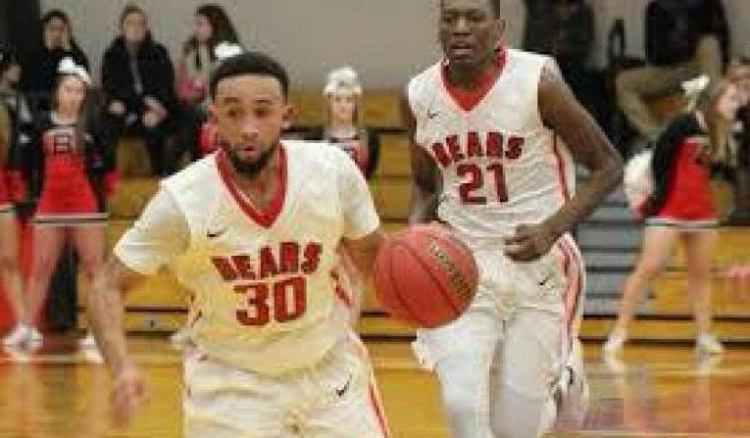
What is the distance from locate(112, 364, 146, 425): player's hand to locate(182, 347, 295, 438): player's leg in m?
0.31

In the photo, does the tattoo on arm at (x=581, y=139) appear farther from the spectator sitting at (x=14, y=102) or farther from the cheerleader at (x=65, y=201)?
the spectator sitting at (x=14, y=102)

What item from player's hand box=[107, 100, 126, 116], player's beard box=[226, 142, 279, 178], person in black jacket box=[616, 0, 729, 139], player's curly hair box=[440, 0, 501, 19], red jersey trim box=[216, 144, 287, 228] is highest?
player's curly hair box=[440, 0, 501, 19]

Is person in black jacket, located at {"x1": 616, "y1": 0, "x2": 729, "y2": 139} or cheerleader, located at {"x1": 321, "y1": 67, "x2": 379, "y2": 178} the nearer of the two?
cheerleader, located at {"x1": 321, "y1": 67, "x2": 379, "y2": 178}

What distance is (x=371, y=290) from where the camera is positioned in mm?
16234

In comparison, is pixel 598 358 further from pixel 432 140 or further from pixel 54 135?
pixel 432 140

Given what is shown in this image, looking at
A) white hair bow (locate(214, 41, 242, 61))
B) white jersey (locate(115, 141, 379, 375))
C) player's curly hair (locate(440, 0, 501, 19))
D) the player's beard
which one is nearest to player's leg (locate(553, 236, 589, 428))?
player's curly hair (locate(440, 0, 501, 19))

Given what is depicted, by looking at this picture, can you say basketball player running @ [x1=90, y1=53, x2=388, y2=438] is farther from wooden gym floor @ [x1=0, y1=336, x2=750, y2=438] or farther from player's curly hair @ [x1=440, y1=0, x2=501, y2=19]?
wooden gym floor @ [x1=0, y1=336, x2=750, y2=438]

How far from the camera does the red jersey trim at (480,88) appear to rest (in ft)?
28.3

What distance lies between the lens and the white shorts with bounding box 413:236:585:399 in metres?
8.45

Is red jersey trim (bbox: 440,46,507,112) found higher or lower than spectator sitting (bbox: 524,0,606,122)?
higher

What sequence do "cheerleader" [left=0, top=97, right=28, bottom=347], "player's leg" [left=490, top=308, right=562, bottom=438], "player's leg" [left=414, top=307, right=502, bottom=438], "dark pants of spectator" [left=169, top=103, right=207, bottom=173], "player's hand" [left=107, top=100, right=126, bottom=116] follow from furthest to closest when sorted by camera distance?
"player's hand" [left=107, top=100, right=126, bottom=116] → "dark pants of spectator" [left=169, top=103, right=207, bottom=173] → "cheerleader" [left=0, top=97, right=28, bottom=347] → "player's leg" [left=490, top=308, right=562, bottom=438] → "player's leg" [left=414, top=307, right=502, bottom=438]

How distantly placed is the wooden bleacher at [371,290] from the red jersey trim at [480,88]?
7.52m

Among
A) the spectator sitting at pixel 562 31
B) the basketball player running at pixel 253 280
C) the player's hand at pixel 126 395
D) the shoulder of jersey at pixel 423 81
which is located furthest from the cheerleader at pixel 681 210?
the player's hand at pixel 126 395

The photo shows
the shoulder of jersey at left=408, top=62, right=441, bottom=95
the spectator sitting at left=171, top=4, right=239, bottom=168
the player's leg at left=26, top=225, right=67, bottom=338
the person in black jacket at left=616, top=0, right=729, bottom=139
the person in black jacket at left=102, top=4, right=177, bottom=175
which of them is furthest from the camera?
the person in black jacket at left=102, top=4, right=177, bottom=175
